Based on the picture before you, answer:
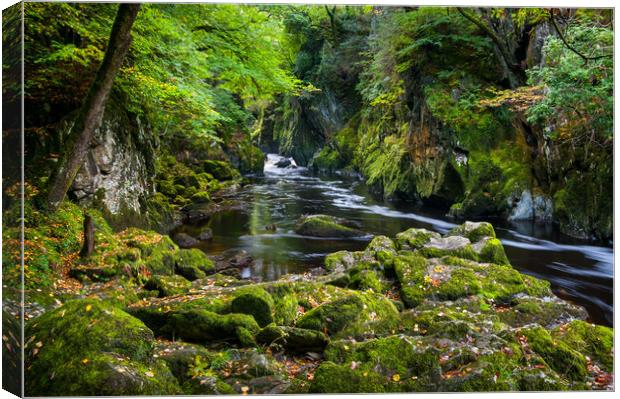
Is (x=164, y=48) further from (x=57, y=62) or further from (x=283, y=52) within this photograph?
(x=283, y=52)

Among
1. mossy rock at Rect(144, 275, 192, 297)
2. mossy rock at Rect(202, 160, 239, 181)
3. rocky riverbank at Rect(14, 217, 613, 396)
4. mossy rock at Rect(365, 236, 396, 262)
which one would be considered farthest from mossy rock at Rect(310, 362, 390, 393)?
mossy rock at Rect(202, 160, 239, 181)

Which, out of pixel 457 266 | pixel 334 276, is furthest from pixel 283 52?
pixel 457 266

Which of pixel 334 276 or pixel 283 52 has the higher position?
pixel 283 52

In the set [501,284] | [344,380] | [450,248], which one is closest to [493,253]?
[450,248]

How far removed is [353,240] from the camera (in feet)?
34.4

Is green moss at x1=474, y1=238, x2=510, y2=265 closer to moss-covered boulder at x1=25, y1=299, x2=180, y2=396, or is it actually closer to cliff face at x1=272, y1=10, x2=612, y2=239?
cliff face at x1=272, y1=10, x2=612, y2=239

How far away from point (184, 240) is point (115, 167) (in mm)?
2422

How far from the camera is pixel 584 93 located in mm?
6168

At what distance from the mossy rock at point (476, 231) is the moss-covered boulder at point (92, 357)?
681 centimetres

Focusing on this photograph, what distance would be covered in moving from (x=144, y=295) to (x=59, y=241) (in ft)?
4.77

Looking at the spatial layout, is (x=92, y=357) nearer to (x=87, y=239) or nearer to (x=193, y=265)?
(x=87, y=239)

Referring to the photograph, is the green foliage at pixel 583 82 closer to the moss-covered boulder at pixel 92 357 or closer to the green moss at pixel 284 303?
the green moss at pixel 284 303

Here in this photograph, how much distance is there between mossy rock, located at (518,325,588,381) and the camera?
4504mm

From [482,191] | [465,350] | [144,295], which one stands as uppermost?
[482,191]
